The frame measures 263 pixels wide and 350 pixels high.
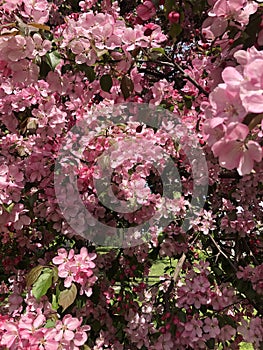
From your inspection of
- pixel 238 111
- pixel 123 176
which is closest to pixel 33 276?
pixel 123 176

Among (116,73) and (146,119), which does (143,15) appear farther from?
(146,119)

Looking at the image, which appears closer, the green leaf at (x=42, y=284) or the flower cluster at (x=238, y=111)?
the flower cluster at (x=238, y=111)

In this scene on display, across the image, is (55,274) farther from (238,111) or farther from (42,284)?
(238,111)

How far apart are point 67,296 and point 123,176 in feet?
1.92

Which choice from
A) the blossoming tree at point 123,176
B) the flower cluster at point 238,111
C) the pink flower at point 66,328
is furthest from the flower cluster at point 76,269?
the flower cluster at point 238,111

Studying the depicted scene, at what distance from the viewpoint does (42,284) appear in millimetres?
1755

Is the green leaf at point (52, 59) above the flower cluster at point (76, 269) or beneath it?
above

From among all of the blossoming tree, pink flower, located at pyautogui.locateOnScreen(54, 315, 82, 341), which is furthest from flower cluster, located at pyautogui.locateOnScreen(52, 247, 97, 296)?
pink flower, located at pyautogui.locateOnScreen(54, 315, 82, 341)

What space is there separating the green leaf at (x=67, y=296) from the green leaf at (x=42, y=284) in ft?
0.20

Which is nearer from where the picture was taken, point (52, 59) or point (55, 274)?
point (52, 59)

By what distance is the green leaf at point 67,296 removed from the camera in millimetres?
1686

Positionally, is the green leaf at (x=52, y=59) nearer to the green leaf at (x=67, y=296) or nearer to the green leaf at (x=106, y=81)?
the green leaf at (x=106, y=81)

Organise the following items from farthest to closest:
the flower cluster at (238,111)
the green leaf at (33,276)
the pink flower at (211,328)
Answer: the pink flower at (211,328)
the green leaf at (33,276)
the flower cluster at (238,111)

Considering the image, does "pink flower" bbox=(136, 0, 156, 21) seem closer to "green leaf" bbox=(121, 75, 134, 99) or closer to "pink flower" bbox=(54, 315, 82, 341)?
"green leaf" bbox=(121, 75, 134, 99)
